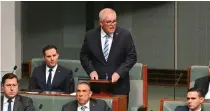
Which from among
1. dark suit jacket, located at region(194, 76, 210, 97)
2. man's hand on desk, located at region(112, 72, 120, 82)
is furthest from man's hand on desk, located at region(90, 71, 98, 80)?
dark suit jacket, located at region(194, 76, 210, 97)

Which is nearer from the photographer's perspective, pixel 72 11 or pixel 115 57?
pixel 115 57

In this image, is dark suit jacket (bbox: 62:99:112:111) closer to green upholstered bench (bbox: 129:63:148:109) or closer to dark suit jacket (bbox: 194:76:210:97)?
green upholstered bench (bbox: 129:63:148:109)

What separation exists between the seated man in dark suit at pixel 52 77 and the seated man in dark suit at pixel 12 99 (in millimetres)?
535

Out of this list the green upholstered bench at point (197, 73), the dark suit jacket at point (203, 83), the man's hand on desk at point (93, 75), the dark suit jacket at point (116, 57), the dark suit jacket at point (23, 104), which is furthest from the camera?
the green upholstered bench at point (197, 73)

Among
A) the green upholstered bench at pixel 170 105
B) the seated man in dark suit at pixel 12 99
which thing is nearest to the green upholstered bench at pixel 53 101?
the seated man in dark suit at pixel 12 99

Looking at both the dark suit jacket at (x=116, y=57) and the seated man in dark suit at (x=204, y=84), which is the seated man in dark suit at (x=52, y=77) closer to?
the dark suit jacket at (x=116, y=57)

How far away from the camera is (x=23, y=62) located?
811cm

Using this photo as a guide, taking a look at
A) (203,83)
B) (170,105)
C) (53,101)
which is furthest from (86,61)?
(203,83)

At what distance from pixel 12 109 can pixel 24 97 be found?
0.13 meters

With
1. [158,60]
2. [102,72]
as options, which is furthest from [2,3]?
[102,72]

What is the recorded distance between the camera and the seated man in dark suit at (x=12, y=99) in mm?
4184

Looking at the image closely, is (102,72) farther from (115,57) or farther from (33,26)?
(33,26)

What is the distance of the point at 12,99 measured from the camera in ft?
13.8

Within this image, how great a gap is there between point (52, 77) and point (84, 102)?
0.81 metres
